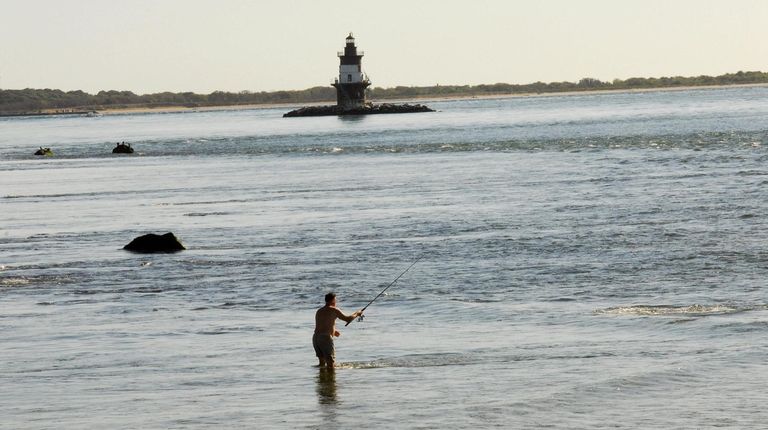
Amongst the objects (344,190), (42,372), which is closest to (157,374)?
(42,372)

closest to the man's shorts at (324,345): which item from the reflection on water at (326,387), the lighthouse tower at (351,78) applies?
the reflection on water at (326,387)

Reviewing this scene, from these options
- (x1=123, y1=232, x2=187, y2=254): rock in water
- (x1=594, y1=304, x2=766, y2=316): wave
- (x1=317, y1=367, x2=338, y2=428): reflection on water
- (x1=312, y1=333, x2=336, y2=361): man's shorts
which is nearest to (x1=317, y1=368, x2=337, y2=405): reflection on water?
(x1=317, y1=367, x2=338, y2=428): reflection on water

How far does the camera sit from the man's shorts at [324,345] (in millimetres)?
19453

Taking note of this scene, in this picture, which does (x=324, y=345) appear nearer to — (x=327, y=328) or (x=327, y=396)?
(x=327, y=328)

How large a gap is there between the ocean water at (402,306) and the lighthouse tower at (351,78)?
398 feet

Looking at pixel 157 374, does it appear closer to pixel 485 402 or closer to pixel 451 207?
pixel 485 402

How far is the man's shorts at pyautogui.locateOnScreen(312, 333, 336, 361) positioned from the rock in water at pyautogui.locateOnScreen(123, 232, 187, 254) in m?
16.0

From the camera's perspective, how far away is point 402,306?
84.1ft

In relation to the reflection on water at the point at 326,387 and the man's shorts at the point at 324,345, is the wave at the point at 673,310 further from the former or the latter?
the reflection on water at the point at 326,387

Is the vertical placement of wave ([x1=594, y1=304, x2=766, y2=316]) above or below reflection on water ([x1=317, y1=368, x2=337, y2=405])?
below

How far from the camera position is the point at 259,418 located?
16766mm

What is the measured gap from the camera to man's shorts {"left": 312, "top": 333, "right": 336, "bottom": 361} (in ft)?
63.8

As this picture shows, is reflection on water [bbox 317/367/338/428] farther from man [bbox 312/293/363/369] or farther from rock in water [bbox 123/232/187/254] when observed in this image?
rock in water [bbox 123/232/187/254]

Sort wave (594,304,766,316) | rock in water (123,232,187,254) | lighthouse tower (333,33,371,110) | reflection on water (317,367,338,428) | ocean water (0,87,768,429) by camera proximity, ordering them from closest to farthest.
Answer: reflection on water (317,367,338,428) < ocean water (0,87,768,429) < wave (594,304,766,316) < rock in water (123,232,187,254) < lighthouse tower (333,33,371,110)
